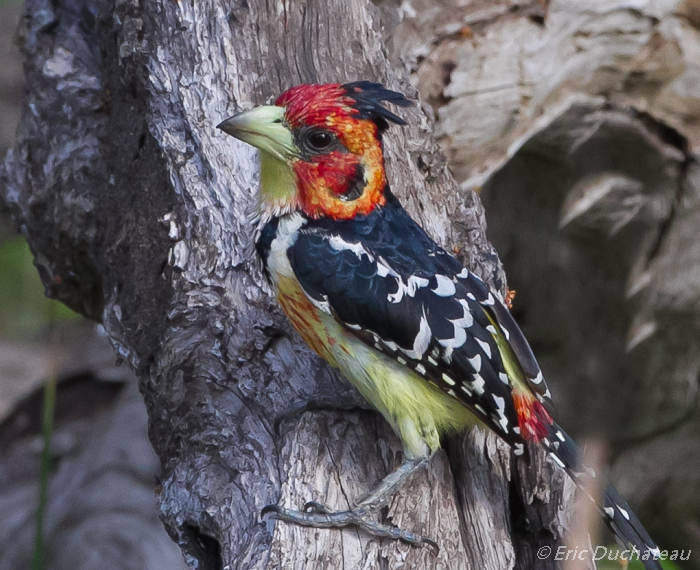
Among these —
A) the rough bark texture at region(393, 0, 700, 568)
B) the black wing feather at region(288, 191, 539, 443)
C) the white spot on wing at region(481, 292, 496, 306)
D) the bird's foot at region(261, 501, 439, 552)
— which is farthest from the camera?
the rough bark texture at region(393, 0, 700, 568)

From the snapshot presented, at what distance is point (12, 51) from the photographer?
7.81m

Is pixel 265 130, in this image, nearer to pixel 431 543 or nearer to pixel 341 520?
pixel 341 520

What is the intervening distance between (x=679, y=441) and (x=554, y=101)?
2202 mm

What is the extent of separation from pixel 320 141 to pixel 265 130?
163mm

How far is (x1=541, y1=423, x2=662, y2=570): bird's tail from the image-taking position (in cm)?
239

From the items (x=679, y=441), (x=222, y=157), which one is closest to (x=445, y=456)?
(x=222, y=157)

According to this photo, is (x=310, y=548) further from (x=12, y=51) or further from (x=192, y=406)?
(x=12, y=51)

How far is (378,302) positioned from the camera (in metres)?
2.33

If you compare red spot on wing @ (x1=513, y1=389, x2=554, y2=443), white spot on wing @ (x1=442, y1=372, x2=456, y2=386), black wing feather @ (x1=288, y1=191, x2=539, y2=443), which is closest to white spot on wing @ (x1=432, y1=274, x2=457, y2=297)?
black wing feather @ (x1=288, y1=191, x2=539, y2=443)

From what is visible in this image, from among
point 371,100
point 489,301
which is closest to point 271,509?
point 489,301

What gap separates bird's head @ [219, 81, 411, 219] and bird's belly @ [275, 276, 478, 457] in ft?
0.90

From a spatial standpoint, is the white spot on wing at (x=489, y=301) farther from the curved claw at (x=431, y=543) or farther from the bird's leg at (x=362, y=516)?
the curved claw at (x=431, y=543)

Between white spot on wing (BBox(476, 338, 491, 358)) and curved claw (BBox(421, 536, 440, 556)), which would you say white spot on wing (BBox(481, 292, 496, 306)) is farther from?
curved claw (BBox(421, 536, 440, 556))

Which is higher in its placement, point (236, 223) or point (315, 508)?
point (236, 223)
